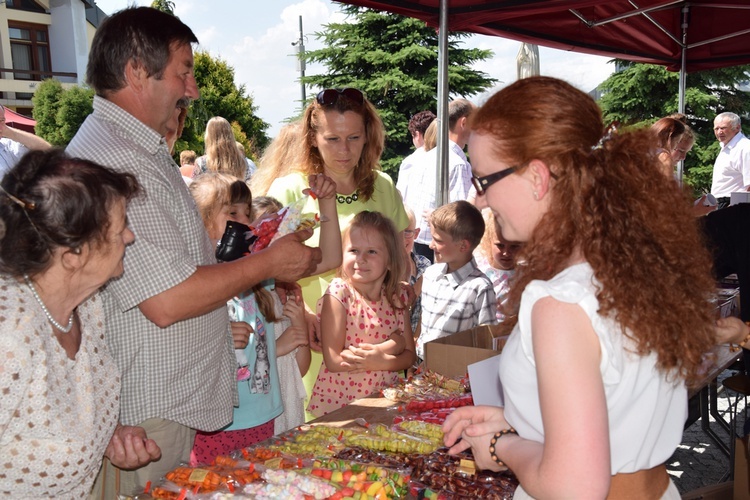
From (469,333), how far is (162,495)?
169cm

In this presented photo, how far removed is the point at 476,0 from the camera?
5062 mm

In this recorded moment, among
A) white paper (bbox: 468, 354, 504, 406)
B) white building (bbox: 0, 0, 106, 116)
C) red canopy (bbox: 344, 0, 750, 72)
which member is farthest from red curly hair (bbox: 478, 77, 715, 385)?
white building (bbox: 0, 0, 106, 116)

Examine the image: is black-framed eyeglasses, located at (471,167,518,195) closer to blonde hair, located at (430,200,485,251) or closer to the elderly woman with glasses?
the elderly woman with glasses

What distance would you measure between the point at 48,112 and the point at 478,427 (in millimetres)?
22073

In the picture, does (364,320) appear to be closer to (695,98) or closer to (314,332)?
(314,332)

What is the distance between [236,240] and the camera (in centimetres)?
243

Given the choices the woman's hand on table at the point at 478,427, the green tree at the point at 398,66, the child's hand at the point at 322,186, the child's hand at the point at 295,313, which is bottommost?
the child's hand at the point at 295,313

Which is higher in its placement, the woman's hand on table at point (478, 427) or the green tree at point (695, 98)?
the green tree at point (695, 98)

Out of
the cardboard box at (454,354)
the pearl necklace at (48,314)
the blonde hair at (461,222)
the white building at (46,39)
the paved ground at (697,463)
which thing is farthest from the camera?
the white building at (46,39)

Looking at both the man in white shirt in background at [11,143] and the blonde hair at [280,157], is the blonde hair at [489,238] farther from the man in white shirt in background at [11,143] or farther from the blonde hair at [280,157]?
the man in white shirt in background at [11,143]

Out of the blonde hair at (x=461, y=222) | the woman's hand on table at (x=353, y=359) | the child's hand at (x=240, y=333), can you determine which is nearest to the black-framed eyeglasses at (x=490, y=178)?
the child's hand at (x=240, y=333)

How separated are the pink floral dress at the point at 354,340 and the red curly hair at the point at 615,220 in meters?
1.95

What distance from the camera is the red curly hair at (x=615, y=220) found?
1146 mm

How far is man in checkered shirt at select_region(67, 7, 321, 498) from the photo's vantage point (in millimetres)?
1886
